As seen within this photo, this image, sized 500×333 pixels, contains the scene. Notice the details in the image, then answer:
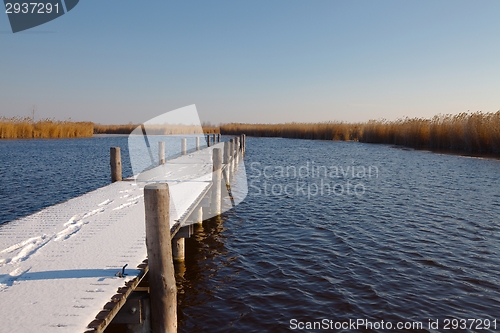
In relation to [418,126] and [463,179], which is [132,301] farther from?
[418,126]

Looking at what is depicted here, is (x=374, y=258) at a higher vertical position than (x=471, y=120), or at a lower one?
lower

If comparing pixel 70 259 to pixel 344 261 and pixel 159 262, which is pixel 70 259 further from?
pixel 344 261

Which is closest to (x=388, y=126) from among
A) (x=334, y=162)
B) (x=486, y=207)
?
(x=334, y=162)

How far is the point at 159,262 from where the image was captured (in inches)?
172

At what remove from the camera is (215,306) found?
6.01 m

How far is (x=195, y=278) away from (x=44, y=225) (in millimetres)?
2977

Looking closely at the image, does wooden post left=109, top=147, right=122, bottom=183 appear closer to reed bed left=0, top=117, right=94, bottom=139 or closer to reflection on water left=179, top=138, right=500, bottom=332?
reflection on water left=179, top=138, right=500, bottom=332

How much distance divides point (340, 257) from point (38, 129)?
161 ft

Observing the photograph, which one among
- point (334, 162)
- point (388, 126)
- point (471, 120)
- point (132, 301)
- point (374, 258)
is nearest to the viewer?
point (132, 301)

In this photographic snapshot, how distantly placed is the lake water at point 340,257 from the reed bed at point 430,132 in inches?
607

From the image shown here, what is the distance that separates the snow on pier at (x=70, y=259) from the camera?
3.57 m

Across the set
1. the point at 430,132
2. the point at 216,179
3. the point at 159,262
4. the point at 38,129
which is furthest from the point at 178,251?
the point at 38,129
